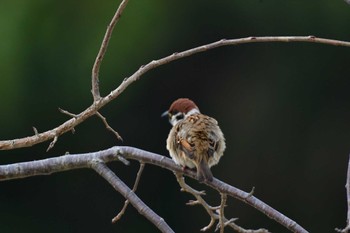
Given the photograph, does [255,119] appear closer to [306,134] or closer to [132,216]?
[306,134]

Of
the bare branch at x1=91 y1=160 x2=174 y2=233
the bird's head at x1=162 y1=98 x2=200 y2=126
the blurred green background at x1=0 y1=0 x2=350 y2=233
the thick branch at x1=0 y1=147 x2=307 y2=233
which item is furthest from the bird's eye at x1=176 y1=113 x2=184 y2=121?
the blurred green background at x1=0 y1=0 x2=350 y2=233

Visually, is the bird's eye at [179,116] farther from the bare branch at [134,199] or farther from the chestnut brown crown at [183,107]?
the bare branch at [134,199]

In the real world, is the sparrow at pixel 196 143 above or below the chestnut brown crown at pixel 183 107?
below

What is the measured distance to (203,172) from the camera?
2.78 meters

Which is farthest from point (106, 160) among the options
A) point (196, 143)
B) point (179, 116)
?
point (179, 116)

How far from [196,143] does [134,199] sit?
0.79 metres

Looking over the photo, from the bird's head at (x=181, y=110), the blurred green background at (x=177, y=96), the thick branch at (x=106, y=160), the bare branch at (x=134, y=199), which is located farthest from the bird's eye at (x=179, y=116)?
the blurred green background at (x=177, y=96)

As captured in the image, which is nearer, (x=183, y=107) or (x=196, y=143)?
(x=196, y=143)

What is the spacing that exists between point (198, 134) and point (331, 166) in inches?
143

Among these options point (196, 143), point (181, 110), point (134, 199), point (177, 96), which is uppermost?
point (177, 96)

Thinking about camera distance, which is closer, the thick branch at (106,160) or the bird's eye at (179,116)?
the thick branch at (106,160)

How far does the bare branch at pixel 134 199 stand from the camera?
2.27m

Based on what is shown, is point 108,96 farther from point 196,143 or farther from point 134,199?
point 196,143

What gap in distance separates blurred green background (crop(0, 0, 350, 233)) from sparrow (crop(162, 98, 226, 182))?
2.90 metres
